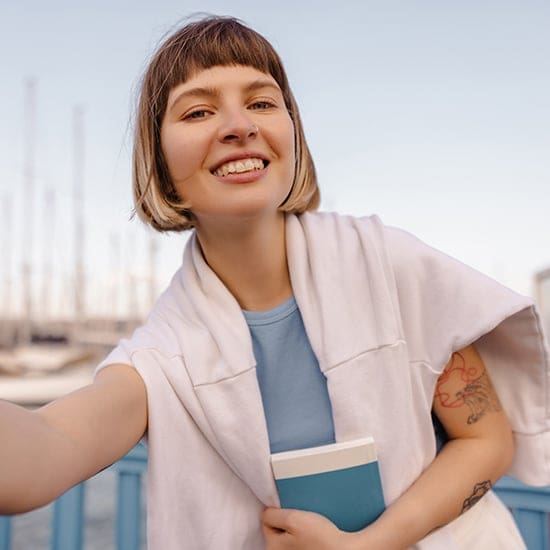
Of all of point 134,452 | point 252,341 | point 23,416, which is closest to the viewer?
point 23,416

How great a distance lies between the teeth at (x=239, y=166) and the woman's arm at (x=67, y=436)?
1.03ft

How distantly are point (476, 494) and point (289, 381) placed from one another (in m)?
0.32

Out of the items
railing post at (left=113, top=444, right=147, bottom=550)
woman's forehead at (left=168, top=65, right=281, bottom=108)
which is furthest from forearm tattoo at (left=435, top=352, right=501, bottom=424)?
railing post at (left=113, top=444, right=147, bottom=550)

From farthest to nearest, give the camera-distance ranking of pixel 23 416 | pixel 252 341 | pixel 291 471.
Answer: pixel 252 341 < pixel 291 471 < pixel 23 416

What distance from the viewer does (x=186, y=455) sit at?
2.83 ft

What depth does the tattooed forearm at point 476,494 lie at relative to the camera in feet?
2.86

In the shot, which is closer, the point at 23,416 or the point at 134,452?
the point at 23,416

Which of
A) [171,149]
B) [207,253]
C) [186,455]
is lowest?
[186,455]

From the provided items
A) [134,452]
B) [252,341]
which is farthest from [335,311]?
[134,452]

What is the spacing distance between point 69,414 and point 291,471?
308 mm

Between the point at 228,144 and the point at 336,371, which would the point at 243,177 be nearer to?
the point at 228,144

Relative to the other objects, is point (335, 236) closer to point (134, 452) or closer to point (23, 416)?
point (23, 416)

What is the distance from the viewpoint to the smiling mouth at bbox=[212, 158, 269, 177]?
83cm

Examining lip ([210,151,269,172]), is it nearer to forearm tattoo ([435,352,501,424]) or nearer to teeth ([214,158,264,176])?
teeth ([214,158,264,176])
